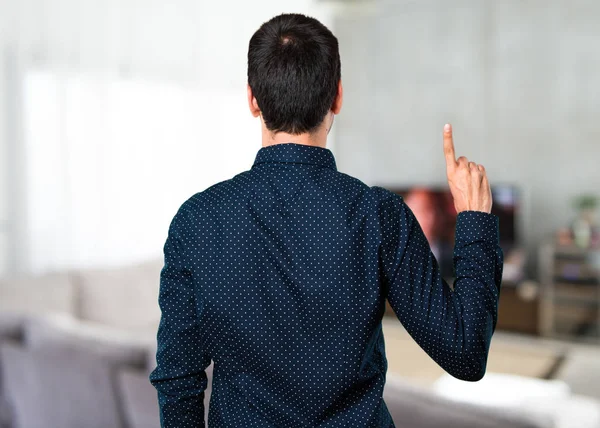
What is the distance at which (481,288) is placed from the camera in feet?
2.76

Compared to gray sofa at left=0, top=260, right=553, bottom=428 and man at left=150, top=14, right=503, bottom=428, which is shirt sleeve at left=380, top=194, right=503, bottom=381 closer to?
man at left=150, top=14, right=503, bottom=428

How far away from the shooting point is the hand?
2.95ft

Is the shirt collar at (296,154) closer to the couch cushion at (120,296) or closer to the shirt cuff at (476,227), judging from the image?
the shirt cuff at (476,227)

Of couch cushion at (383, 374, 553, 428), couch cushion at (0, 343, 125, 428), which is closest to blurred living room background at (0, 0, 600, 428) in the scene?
couch cushion at (0, 343, 125, 428)

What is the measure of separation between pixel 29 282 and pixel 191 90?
1.89 m

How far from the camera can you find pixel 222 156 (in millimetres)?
4688

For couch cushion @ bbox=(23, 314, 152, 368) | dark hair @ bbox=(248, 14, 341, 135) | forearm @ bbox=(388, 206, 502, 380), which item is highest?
dark hair @ bbox=(248, 14, 341, 135)

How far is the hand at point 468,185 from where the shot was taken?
2.95 ft

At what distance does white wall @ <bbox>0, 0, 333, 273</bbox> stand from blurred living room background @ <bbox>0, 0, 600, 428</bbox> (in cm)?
1

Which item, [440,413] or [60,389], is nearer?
[440,413]

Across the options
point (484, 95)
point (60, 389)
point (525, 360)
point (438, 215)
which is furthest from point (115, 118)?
point (484, 95)

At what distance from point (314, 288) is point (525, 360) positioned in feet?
11.1

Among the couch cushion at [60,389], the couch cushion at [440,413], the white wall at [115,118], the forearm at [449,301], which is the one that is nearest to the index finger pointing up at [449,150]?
the forearm at [449,301]

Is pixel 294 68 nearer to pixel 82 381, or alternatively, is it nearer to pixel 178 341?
pixel 178 341
